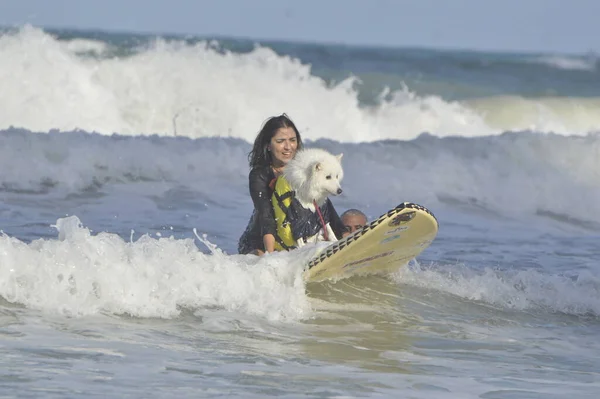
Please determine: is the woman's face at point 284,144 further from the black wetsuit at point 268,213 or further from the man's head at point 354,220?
the man's head at point 354,220

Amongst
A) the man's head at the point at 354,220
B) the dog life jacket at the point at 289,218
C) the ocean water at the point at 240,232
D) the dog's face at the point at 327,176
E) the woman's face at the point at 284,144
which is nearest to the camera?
the ocean water at the point at 240,232

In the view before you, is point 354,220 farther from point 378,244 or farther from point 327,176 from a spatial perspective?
point 327,176

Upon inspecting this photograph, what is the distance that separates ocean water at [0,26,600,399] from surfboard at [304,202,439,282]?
5.0 inches

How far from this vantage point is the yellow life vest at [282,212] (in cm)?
767

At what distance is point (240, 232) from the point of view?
37.4 feet

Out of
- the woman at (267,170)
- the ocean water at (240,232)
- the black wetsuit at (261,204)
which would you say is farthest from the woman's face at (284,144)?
the ocean water at (240,232)

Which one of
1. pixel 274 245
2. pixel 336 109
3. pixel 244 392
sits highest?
pixel 336 109

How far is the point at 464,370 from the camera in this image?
6293mm

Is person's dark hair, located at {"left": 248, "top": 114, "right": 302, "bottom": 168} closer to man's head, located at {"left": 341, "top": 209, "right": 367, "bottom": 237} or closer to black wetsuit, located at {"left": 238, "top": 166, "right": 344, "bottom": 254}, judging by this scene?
black wetsuit, located at {"left": 238, "top": 166, "right": 344, "bottom": 254}

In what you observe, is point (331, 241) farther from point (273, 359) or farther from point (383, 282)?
point (273, 359)

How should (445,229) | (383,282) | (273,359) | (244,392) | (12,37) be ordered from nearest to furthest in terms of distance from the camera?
(244,392)
(273,359)
(383,282)
(445,229)
(12,37)

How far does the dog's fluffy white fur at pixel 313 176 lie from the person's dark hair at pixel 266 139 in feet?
0.89

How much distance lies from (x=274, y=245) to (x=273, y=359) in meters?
1.64

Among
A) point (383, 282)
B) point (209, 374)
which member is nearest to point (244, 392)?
point (209, 374)
